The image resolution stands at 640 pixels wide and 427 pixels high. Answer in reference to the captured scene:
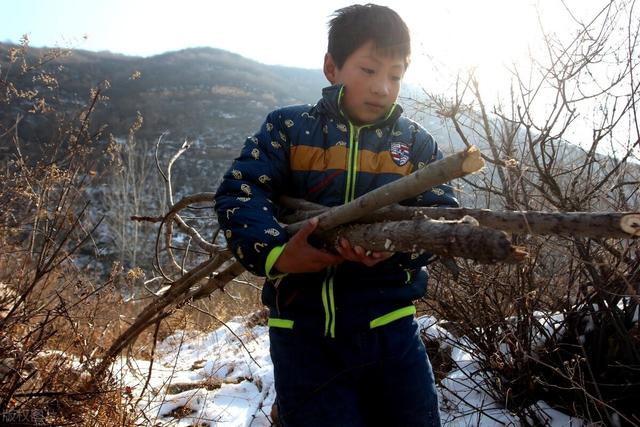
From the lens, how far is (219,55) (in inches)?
2783

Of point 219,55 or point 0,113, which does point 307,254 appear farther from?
point 219,55

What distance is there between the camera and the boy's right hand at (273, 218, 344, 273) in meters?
1.20

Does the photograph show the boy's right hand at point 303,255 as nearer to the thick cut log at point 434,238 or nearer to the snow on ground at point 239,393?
the thick cut log at point 434,238

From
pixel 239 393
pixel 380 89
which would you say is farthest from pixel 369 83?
pixel 239 393

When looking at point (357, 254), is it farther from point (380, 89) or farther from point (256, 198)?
point (380, 89)

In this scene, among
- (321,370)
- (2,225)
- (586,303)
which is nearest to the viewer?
(321,370)

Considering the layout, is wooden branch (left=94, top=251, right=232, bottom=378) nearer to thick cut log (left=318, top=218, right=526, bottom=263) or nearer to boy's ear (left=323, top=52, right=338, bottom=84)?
boy's ear (left=323, top=52, right=338, bottom=84)

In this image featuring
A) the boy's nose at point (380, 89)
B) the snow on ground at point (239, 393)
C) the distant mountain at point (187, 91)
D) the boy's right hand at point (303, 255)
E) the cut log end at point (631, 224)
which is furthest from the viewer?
the distant mountain at point (187, 91)

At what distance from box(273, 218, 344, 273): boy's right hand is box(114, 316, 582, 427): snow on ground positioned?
127 cm

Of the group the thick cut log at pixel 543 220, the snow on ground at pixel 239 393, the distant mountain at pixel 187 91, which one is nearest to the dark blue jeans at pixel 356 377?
the thick cut log at pixel 543 220

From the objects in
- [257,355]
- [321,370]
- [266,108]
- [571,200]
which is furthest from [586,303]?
[266,108]

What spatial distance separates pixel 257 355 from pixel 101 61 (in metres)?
55.9

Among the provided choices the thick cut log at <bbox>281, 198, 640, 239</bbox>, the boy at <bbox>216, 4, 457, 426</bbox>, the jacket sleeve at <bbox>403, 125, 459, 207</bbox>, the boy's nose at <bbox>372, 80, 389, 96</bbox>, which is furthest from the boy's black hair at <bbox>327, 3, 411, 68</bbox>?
the thick cut log at <bbox>281, 198, 640, 239</bbox>

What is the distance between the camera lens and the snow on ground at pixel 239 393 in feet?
7.88
